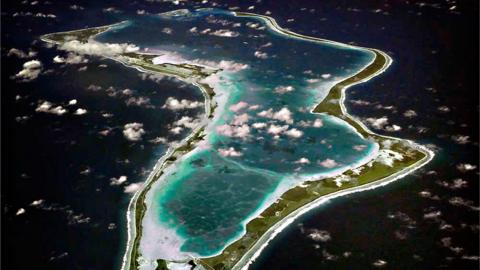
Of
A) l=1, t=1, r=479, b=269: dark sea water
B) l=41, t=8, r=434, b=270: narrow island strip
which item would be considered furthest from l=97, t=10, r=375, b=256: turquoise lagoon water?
l=1, t=1, r=479, b=269: dark sea water

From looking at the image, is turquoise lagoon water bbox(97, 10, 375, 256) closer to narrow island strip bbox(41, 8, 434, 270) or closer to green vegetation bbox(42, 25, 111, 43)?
narrow island strip bbox(41, 8, 434, 270)

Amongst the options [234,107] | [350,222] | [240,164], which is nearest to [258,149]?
[240,164]

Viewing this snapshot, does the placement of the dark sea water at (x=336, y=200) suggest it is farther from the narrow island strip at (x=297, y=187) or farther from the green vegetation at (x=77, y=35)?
the green vegetation at (x=77, y=35)

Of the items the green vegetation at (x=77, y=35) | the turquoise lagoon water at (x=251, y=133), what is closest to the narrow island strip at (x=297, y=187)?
the turquoise lagoon water at (x=251, y=133)

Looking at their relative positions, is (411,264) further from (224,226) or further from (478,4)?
(478,4)

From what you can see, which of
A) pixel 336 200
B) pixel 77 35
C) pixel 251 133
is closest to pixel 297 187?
pixel 336 200

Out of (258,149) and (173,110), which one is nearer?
(258,149)
